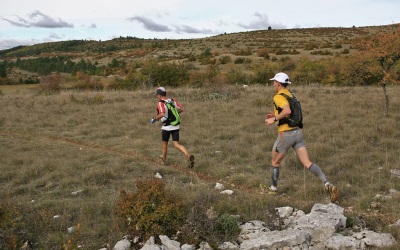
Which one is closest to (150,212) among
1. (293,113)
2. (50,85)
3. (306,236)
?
(306,236)

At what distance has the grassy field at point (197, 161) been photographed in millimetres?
5434

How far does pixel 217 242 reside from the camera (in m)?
4.58

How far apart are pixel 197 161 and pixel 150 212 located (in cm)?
399

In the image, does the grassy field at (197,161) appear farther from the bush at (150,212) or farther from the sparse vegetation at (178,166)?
the bush at (150,212)

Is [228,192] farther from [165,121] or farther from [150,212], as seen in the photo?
[165,121]

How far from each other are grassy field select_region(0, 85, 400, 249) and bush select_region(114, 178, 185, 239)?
0.26m

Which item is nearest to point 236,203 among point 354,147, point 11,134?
point 354,147

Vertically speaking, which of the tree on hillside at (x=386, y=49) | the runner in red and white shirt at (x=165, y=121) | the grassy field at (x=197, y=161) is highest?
the tree on hillside at (x=386, y=49)

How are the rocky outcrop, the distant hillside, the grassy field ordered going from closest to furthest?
the rocky outcrop < the grassy field < the distant hillside

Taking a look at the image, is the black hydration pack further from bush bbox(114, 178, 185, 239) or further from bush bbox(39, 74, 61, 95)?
bush bbox(39, 74, 61, 95)

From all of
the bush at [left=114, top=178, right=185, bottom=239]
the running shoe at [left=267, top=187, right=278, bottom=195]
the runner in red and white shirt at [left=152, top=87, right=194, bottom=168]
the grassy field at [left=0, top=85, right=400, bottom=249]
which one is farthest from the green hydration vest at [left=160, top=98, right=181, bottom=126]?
the bush at [left=114, top=178, right=185, bottom=239]

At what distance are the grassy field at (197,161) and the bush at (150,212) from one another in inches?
10.3

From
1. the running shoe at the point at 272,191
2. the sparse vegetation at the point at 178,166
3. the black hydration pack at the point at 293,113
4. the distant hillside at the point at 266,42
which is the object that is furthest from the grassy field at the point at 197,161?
the distant hillside at the point at 266,42

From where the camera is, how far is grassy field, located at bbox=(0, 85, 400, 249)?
543cm
